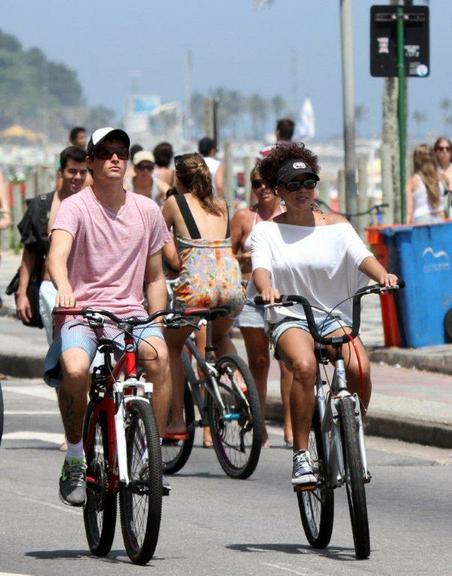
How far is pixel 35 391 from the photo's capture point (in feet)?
51.9

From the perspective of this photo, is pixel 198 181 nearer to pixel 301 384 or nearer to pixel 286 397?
pixel 286 397

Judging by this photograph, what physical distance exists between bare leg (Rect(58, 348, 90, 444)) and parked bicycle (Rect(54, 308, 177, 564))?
0.06 meters

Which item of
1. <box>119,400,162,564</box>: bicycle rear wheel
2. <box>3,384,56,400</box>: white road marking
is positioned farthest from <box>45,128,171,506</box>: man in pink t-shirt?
<box>3,384,56,400</box>: white road marking

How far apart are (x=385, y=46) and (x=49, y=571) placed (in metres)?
10.7

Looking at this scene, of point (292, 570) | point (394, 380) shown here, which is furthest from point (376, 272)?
point (394, 380)

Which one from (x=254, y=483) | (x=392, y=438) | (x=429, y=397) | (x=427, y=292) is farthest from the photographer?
(x=427, y=292)

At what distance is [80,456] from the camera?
8.52 m

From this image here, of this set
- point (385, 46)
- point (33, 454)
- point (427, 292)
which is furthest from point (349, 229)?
point (385, 46)

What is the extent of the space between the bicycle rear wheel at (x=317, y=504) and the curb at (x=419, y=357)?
730 cm

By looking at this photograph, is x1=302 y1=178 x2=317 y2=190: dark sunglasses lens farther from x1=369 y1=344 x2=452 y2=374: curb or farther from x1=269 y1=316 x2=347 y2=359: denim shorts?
x1=369 y1=344 x2=452 y2=374: curb

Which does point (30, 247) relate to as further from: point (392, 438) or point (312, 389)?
point (312, 389)

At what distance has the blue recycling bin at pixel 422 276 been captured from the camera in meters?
16.2

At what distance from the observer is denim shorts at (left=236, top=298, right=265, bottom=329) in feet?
40.0

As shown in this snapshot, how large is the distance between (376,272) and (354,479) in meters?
1.16
